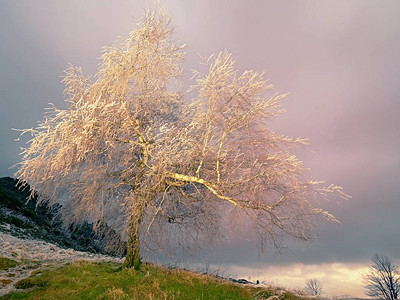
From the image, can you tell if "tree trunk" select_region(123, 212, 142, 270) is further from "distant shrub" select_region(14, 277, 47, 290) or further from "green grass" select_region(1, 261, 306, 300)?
"distant shrub" select_region(14, 277, 47, 290)

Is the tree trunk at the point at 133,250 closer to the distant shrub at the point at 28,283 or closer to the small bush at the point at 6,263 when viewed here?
the distant shrub at the point at 28,283

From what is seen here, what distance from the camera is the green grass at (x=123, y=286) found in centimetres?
984

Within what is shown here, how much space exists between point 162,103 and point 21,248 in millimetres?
14069

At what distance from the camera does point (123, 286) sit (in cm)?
1055

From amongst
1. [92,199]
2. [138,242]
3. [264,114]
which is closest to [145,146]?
[92,199]

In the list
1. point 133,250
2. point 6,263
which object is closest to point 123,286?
point 133,250

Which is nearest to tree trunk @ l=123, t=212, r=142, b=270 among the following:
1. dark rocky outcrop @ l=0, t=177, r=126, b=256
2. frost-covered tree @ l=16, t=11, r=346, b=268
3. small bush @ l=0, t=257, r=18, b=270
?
Result: frost-covered tree @ l=16, t=11, r=346, b=268

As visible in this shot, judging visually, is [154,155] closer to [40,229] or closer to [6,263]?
[6,263]

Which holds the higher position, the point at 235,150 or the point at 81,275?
the point at 235,150

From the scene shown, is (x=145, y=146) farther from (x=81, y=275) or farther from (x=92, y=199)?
(x=81, y=275)

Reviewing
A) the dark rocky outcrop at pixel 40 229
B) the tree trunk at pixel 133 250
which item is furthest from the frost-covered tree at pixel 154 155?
the dark rocky outcrop at pixel 40 229

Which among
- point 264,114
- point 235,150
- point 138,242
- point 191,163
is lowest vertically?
point 138,242

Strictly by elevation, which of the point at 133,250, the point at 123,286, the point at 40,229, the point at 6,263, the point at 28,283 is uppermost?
the point at 40,229

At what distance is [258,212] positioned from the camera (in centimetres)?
1057
